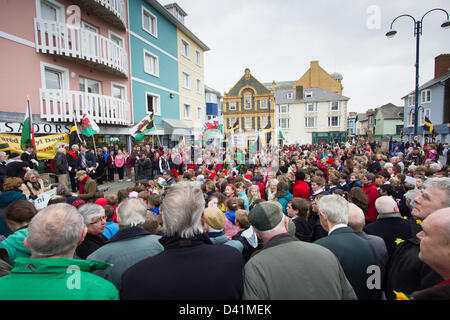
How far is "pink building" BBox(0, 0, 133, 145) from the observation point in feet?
30.1

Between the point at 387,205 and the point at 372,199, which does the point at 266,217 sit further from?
the point at 372,199

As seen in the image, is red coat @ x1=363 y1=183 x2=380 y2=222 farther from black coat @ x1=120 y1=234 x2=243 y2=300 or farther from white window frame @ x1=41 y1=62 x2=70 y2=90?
white window frame @ x1=41 y1=62 x2=70 y2=90

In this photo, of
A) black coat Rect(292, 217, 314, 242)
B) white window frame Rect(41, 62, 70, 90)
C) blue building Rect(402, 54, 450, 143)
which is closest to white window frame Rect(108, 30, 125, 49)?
white window frame Rect(41, 62, 70, 90)

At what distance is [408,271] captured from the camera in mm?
2254

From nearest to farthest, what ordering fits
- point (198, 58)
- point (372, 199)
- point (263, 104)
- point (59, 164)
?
point (372, 199)
point (59, 164)
point (198, 58)
point (263, 104)

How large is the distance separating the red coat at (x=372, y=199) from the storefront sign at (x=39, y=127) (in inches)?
473

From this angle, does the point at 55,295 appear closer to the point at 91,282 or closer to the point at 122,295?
the point at 91,282

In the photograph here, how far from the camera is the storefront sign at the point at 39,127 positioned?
878 centimetres

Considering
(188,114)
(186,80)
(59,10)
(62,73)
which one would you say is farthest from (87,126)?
(186,80)

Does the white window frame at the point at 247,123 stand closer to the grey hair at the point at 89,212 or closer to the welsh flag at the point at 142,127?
the welsh flag at the point at 142,127

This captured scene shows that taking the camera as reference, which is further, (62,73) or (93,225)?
(62,73)

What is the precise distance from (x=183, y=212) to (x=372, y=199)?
16.6 feet

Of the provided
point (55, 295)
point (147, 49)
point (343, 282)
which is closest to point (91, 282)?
point (55, 295)
